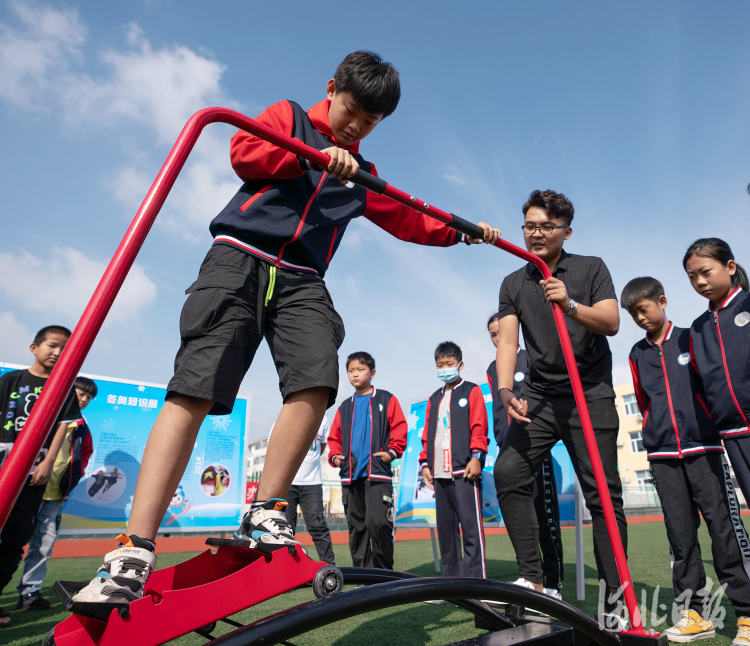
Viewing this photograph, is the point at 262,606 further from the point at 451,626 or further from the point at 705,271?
the point at 705,271

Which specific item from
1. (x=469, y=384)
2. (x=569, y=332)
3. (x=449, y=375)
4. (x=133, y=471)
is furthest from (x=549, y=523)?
(x=133, y=471)

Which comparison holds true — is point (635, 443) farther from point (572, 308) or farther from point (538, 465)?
point (572, 308)

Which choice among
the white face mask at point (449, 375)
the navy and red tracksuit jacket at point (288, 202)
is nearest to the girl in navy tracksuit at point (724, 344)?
the navy and red tracksuit jacket at point (288, 202)

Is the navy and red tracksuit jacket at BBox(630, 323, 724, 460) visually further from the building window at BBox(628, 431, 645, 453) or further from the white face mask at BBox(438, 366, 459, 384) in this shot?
the building window at BBox(628, 431, 645, 453)

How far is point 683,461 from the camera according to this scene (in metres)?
2.35

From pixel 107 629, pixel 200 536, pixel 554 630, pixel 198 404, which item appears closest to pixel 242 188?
pixel 198 404

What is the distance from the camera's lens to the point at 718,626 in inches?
85.3

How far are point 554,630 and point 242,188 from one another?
1.70 meters

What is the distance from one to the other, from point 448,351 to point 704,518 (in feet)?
6.70

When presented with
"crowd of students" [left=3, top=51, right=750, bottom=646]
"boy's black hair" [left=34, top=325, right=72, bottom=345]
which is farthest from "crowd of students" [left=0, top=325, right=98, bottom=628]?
"crowd of students" [left=3, top=51, right=750, bottom=646]

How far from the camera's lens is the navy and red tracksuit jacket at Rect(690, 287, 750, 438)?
6.80 feet

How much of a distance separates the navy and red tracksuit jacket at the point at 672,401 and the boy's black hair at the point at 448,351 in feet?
4.78

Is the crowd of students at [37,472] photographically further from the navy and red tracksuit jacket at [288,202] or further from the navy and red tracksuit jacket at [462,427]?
the navy and red tracksuit jacket at [462,427]

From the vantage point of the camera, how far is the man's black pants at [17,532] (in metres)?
2.71
